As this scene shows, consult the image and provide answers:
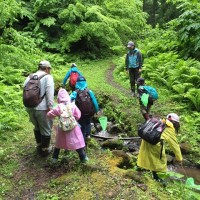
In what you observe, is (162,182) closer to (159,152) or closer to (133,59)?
(159,152)

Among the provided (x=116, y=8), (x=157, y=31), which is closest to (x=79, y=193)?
(x=116, y=8)

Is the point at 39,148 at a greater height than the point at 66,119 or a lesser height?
lesser

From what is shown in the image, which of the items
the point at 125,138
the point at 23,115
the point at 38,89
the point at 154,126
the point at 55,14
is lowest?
the point at 125,138

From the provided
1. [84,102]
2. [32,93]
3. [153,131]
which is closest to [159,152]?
[153,131]

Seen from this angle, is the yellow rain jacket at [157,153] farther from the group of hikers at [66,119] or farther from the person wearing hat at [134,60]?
the person wearing hat at [134,60]

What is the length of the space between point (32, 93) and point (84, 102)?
1.17 m

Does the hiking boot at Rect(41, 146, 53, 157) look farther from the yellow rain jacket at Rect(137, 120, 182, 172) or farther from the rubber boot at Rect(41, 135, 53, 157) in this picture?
the yellow rain jacket at Rect(137, 120, 182, 172)

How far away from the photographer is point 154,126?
5.50 metres

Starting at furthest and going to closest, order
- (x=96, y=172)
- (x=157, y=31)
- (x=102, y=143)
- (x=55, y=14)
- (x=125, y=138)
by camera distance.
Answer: (x=157, y=31) < (x=55, y=14) < (x=125, y=138) < (x=102, y=143) < (x=96, y=172)

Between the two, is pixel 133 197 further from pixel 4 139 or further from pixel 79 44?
pixel 79 44

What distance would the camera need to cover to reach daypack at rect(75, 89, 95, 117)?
6715 mm

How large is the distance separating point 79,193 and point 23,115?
5.23 m

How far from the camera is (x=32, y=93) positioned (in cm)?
602

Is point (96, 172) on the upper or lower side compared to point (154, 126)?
lower
